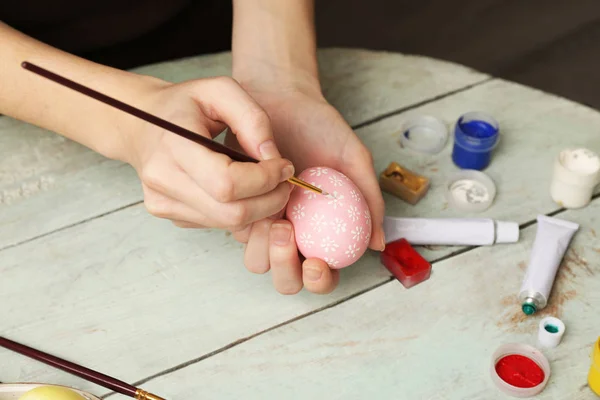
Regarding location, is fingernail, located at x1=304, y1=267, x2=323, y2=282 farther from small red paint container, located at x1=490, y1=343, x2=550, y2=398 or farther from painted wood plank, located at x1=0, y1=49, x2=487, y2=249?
painted wood plank, located at x1=0, y1=49, x2=487, y2=249

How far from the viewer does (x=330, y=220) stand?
3.33ft

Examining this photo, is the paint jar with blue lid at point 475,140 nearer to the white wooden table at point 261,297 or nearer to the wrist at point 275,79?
the white wooden table at point 261,297

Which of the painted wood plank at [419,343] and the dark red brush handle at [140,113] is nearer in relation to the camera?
the dark red brush handle at [140,113]

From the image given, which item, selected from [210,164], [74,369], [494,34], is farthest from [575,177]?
[494,34]

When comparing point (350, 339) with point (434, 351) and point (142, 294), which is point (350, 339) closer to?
point (434, 351)

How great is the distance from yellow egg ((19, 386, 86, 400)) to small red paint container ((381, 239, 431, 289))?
19.9 inches

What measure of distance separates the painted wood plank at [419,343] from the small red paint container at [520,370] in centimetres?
1

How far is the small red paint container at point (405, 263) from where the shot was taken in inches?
42.9

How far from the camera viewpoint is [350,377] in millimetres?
987

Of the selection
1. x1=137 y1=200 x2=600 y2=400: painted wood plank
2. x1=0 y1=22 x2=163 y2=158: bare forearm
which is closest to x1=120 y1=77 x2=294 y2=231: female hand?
x1=0 y1=22 x2=163 y2=158: bare forearm

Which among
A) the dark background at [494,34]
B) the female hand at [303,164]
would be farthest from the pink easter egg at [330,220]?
the dark background at [494,34]

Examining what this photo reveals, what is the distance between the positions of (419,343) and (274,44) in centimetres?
59

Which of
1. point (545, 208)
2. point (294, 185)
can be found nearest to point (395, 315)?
point (294, 185)

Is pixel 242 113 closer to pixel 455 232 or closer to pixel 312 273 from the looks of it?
pixel 312 273
